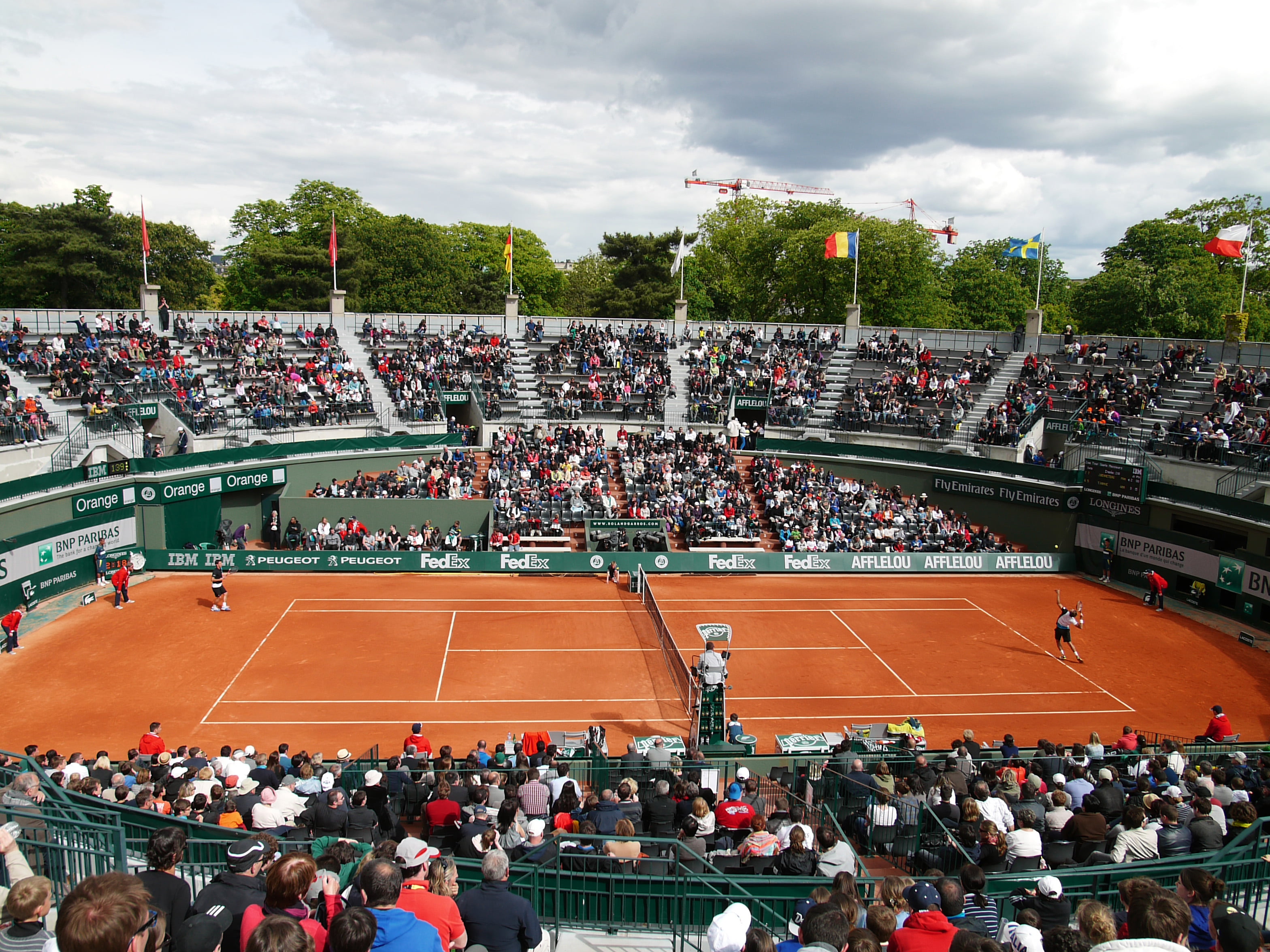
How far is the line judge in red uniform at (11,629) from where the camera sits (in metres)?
24.1

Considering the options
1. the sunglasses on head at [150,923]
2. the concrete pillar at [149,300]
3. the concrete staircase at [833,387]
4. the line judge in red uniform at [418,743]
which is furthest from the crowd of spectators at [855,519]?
the sunglasses on head at [150,923]

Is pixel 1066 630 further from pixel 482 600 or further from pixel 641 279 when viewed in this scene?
pixel 641 279

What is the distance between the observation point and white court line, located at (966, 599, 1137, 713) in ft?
76.8

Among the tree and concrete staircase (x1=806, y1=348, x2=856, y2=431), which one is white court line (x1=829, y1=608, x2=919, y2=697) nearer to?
concrete staircase (x1=806, y1=348, x2=856, y2=431)

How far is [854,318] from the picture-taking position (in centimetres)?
5350

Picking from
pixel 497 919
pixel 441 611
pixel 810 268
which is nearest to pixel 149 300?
pixel 441 611

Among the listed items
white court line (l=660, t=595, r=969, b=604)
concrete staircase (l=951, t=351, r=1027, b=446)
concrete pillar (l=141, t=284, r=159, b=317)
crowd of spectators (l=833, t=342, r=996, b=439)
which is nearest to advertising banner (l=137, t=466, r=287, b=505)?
concrete pillar (l=141, t=284, r=159, b=317)

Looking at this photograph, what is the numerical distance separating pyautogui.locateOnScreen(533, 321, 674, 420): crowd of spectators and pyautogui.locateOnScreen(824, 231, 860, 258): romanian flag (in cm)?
1073

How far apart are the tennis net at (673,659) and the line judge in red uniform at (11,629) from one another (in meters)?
18.0

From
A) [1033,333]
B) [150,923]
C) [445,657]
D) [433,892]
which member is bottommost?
[445,657]

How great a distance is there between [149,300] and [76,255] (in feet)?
63.8

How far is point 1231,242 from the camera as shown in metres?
37.7

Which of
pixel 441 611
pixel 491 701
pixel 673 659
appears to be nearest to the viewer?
pixel 491 701

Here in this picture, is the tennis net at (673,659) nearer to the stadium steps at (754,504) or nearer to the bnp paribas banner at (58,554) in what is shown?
the stadium steps at (754,504)
